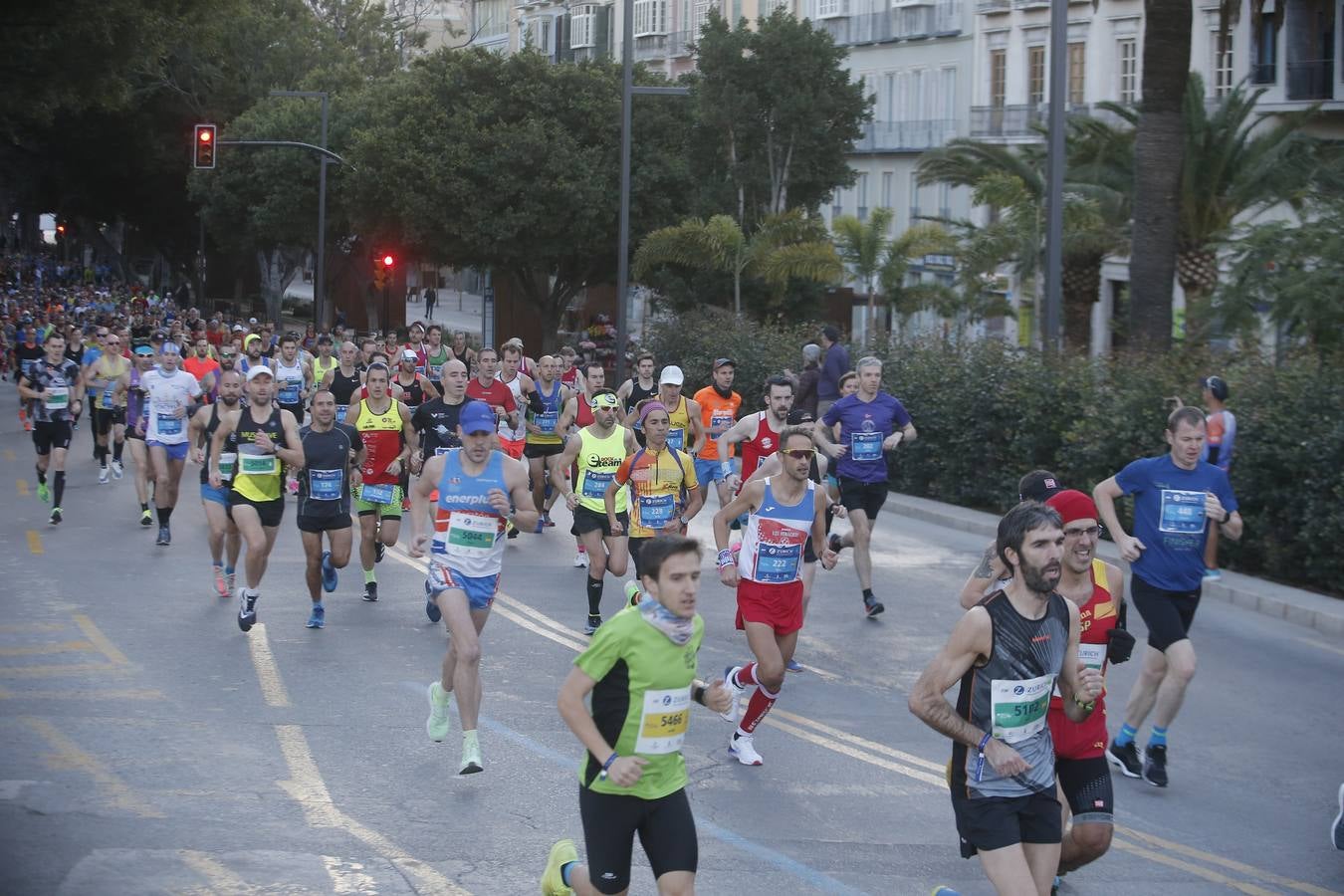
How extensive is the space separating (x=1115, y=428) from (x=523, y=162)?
1131 inches

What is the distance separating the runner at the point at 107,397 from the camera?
2162 cm

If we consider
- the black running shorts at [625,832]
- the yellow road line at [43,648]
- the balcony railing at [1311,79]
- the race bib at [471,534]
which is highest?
the balcony railing at [1311,79]

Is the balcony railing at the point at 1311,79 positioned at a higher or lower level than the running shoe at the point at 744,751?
higher

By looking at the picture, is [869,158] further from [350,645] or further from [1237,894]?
[1237,894]

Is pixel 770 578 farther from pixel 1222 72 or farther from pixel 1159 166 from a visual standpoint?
pixel 1222 72

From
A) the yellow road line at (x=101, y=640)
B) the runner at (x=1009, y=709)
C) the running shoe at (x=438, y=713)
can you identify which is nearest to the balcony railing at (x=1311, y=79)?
the yellow road line at (x=101, y=640)

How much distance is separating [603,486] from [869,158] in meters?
44.5

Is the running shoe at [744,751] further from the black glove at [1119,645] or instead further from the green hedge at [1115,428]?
the green hedge at [1115,428]

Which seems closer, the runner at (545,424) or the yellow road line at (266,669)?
the yellow road line at (266,669)

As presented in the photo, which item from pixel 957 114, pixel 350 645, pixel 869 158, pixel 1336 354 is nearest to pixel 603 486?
pixel 350 645

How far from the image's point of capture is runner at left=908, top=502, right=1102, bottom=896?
582 cm

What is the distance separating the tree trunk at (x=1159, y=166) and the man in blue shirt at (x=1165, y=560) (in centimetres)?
1140

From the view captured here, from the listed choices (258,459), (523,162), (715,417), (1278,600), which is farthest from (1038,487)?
(523,162)

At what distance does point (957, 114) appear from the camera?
51.6 meters
